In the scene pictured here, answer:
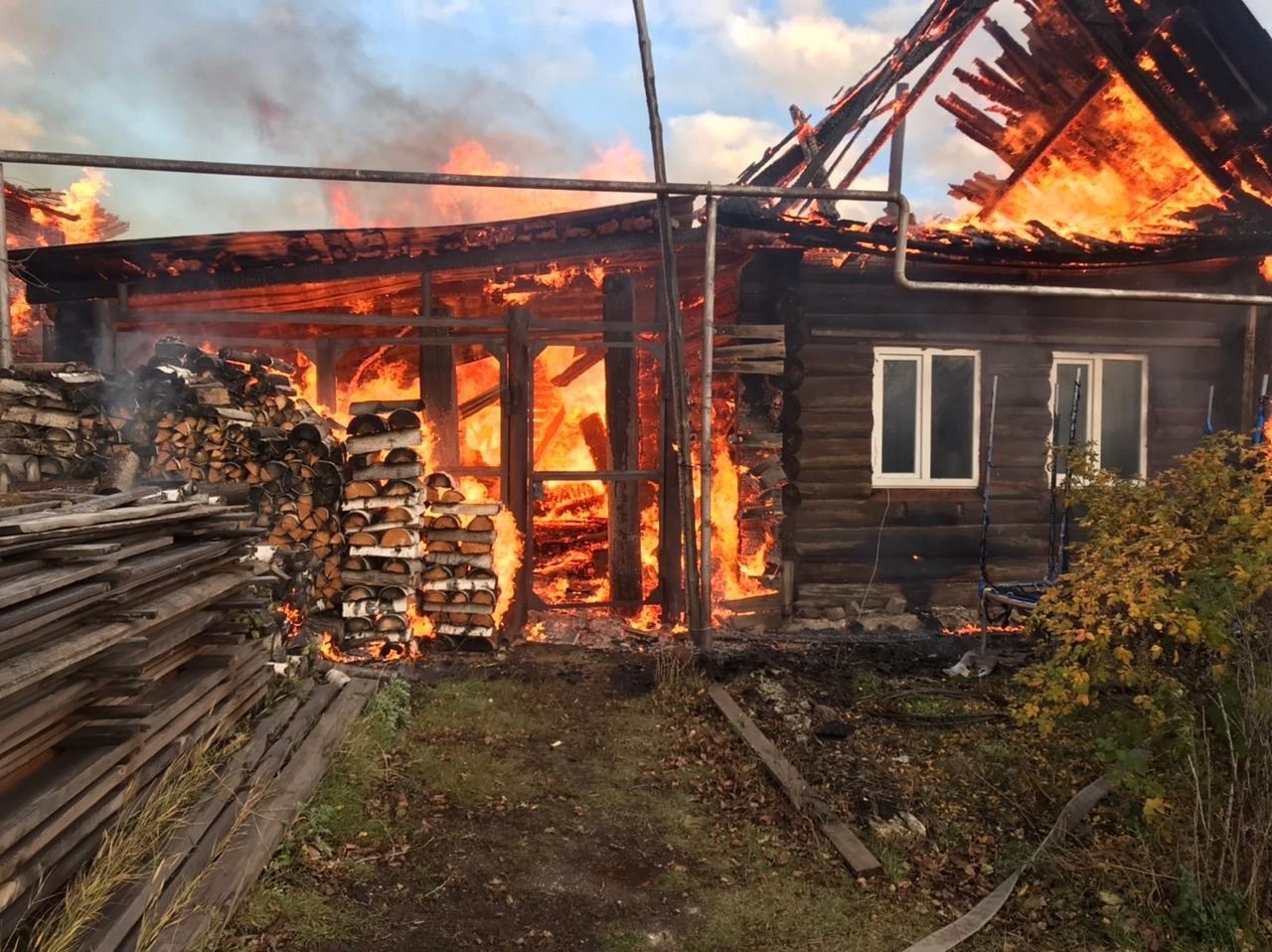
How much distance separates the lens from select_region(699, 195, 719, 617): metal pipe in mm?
6676

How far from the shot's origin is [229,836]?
3387 millimetres

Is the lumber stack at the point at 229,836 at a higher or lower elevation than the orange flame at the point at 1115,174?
lower

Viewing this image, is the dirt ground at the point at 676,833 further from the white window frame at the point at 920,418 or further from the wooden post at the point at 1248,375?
the wooden post at the point at 1248,375

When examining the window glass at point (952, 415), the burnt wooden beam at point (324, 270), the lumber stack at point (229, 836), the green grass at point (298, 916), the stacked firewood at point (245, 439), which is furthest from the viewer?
the window glass at point (952, 415)

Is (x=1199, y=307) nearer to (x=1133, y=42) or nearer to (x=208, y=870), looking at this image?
(x=1133, y=42)

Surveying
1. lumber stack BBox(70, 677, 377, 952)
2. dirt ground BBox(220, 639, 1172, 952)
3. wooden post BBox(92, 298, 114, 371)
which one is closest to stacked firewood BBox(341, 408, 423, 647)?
dirt ground BBox(220, 639, 1172, 952)

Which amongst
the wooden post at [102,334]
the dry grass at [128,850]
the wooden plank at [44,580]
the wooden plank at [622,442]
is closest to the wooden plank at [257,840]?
the dry grass at [128,850]

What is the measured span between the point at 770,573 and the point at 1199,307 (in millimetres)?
6271

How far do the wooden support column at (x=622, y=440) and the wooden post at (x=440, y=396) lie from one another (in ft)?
5.71

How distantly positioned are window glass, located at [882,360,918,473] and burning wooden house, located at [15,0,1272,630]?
3cm

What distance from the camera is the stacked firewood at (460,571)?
24.2 feet

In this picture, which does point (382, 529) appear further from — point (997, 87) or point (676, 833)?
point (997, 87)

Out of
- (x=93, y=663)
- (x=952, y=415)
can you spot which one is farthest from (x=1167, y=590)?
(x=952, y=415)

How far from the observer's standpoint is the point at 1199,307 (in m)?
9.08
